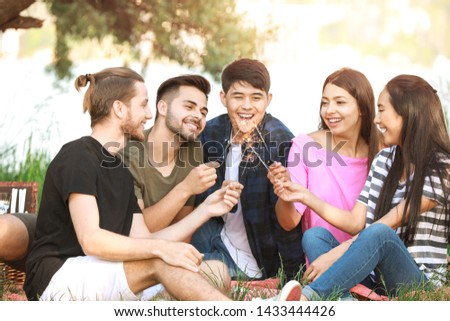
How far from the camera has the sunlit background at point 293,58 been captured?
629 centimetres

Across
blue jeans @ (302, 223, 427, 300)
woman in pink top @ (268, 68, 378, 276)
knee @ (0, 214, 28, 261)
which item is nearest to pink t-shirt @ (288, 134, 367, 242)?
woman in pink top @ (268, 68, 378, 276)

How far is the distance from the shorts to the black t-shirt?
0.14 ft

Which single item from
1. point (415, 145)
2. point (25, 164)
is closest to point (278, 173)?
point (415, 145)

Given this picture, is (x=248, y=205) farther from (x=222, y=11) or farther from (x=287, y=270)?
(x=222, y=11)

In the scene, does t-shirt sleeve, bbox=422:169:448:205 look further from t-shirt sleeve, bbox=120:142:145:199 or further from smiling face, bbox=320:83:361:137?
t-shirt sleeve, bbox=120:142:145:199

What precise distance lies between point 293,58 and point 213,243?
8.68ft

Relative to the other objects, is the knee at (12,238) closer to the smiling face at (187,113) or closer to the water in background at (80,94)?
the smiling face at (187,113)

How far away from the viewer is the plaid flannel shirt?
4.27m

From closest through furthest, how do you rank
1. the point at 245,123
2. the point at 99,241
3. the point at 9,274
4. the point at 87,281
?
the point at 99,241 < the point at 87,281 < the point at 9,274 < the point at 245,123

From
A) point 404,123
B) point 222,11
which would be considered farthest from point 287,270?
point 222,11

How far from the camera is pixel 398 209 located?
12.2 feet

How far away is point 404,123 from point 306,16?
2.88 m

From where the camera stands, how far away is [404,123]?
12.7 feet
